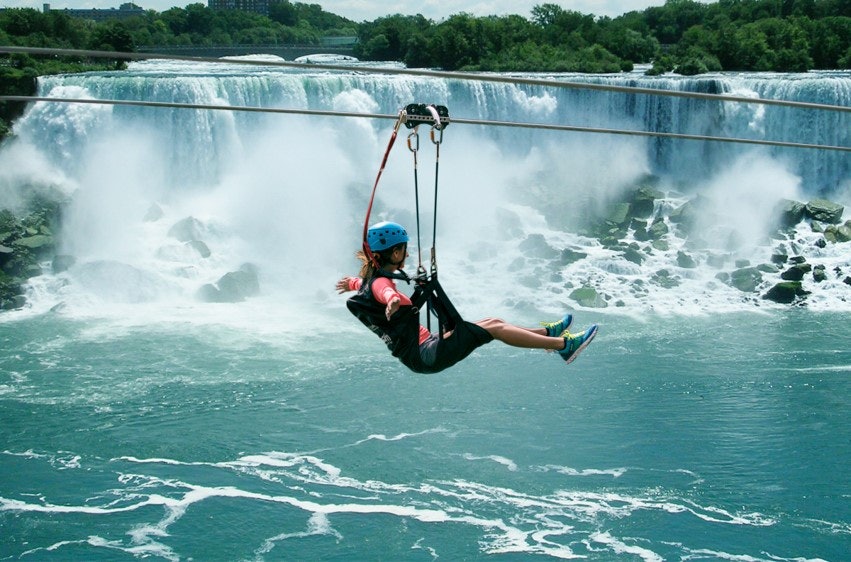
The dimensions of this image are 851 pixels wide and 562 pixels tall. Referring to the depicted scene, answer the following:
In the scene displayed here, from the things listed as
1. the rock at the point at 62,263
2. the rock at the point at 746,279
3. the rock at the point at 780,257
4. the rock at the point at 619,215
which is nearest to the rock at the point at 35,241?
the rock at the point at 62,263

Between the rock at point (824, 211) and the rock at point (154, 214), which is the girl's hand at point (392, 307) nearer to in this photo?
the rock at point (154, 214)

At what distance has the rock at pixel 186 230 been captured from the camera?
19344mm

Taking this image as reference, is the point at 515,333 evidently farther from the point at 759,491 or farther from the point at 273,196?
the point at 273,196

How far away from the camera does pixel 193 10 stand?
167ft

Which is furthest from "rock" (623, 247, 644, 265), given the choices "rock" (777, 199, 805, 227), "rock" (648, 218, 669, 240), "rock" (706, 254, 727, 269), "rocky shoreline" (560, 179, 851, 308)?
"rock" (777, 199, 805, 227)

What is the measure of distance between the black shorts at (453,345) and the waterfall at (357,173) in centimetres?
1258

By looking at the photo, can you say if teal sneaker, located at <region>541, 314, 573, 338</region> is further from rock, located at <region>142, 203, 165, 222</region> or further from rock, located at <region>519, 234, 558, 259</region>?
rock, located at <region>142, 203, 165, 222</region>

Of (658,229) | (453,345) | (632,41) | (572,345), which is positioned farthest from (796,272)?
(632,41)

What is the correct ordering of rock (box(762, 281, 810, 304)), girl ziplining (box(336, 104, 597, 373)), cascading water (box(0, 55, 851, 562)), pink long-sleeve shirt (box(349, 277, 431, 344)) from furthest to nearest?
rock (box(762, 281, 810, 304)), cascading water (box(0, 55, 851, 562)), girl ziplining (box(336, 104, 597, 373)), pink long-sleeve shirt (box(349, 277, 431, 344))

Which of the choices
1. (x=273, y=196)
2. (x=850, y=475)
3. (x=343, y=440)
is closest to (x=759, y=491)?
(x=850, y=475)

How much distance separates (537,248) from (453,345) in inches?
594

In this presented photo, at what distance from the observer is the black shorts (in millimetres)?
4883

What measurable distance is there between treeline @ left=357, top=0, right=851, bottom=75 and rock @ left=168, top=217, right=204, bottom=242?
15126 millimetres

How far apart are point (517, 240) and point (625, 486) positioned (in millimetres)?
10562
